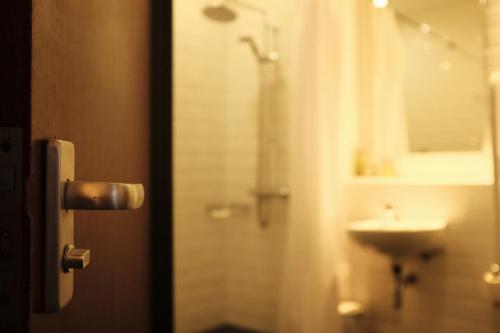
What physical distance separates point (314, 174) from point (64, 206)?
1.82 meters

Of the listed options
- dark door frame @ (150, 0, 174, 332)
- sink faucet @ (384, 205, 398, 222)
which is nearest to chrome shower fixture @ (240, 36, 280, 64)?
sink faucet @ (384, 205, 398, 222)

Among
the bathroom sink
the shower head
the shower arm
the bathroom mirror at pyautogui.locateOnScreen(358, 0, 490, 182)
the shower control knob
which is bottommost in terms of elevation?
the bathroom sink

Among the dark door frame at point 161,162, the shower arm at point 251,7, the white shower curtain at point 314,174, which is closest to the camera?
the dark door frame at point 161,162

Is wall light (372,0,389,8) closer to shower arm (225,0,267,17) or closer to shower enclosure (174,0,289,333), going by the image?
shower enclosure (174,0,289,333)

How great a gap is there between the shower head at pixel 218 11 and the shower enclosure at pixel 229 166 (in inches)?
4.9

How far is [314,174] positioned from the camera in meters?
2.21

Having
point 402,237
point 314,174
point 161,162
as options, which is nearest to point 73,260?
point 161,162

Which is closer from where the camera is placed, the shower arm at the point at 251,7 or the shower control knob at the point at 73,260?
the shower control knob at the point at 73,260

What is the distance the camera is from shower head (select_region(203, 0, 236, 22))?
2.54m

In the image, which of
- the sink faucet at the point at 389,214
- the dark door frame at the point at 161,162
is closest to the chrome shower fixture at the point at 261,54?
the sink faucet at the point at 389,214

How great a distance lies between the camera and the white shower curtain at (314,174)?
2.16 meters

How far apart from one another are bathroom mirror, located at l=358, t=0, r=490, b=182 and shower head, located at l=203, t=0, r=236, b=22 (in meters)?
0.78

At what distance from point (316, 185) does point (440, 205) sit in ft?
1.97

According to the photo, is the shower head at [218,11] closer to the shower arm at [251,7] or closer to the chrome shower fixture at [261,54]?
the chrome shower fixture at [261,54]
